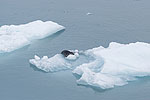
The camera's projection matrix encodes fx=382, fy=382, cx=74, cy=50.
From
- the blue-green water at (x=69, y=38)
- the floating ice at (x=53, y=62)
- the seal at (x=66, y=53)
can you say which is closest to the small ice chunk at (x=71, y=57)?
the floating ice at (x=53, y=62)

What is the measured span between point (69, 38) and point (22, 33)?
116 centimetres

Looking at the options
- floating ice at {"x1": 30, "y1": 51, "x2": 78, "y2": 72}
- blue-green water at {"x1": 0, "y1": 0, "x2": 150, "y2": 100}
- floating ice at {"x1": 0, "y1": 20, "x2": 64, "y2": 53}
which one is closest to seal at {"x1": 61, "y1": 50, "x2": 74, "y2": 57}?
floating ice at {"x1": 30, "y1": 51, "x2": 78, "y2": 72}

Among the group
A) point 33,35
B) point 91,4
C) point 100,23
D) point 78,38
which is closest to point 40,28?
point 33,35

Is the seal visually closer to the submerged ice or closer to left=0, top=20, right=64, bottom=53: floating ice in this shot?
the submerged ice

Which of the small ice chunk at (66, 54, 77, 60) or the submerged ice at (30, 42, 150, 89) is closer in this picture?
the submerged ice at (30, 42, 150, 89)

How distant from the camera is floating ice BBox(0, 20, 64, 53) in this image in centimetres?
876

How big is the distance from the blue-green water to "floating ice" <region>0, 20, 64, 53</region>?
0.46ft

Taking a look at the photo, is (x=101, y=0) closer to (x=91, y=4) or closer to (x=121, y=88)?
(x=91, y=4)

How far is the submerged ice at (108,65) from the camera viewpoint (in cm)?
717

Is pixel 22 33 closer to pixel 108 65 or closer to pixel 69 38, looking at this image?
pixel 69 38

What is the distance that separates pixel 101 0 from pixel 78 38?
354 cm

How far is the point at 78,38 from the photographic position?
30.8ft

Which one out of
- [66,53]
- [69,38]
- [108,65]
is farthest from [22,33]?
[108,65]

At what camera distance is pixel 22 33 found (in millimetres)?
9367
